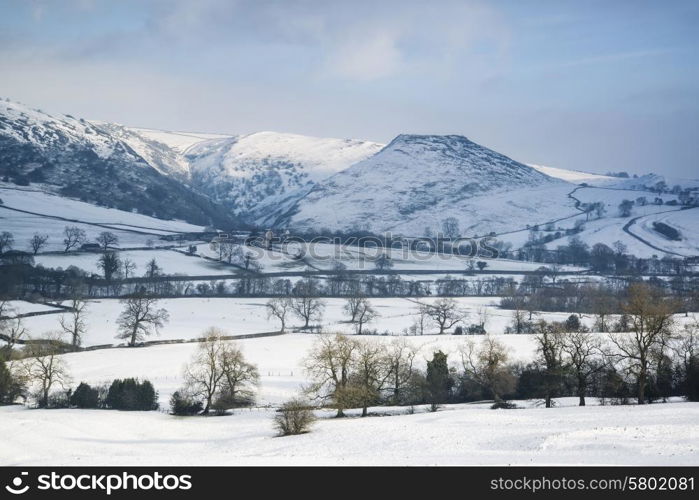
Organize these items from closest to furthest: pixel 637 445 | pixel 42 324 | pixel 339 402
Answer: pixel 637 445
pixel 339 402
pixel 42 324

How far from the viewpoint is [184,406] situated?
5788cm

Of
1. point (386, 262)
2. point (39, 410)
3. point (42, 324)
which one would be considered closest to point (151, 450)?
point (39, 410)

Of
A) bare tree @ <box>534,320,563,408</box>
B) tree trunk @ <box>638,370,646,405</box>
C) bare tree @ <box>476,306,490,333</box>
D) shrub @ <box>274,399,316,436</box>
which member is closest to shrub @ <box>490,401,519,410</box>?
bare tree @ <box>534,320,563,408</box>

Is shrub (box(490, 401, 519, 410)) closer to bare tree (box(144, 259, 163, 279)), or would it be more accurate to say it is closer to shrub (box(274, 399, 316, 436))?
shrub (box(274, 399, 316, 436))

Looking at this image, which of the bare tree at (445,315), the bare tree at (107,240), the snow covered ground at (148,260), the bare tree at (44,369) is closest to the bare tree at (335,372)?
the bare tree at (44,369)

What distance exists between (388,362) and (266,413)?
12.5 meters

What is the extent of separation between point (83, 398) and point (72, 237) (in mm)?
142744

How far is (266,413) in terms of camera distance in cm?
5728

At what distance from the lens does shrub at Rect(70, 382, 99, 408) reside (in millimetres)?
60031

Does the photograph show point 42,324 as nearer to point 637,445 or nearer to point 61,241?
point 637,445

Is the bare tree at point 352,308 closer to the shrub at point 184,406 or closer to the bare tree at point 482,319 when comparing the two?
the bare tree at point 482,319

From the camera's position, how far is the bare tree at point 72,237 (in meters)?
176

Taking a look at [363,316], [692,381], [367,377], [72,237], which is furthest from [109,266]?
[692,381]

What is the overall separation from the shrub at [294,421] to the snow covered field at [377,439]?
38.8 inches
